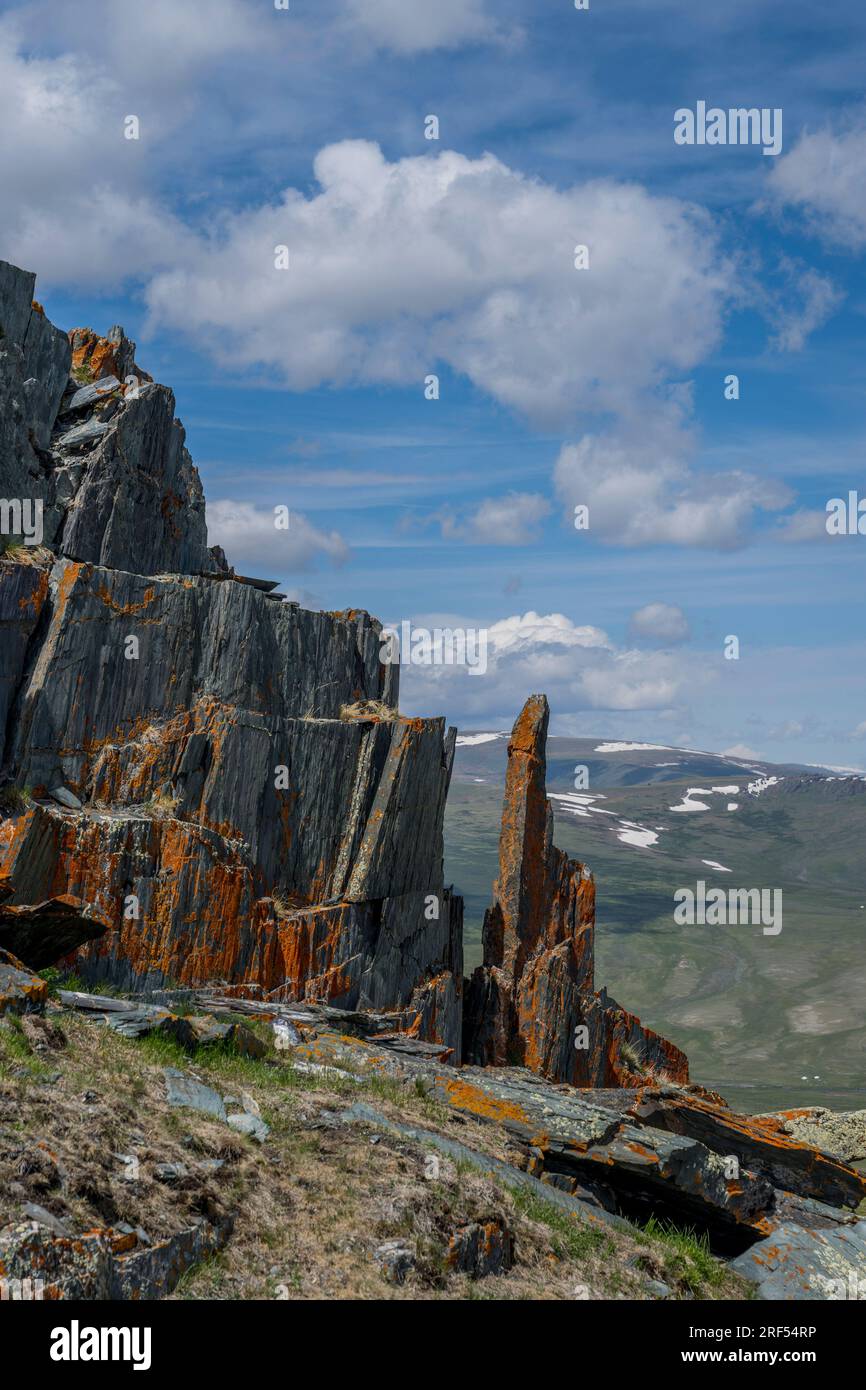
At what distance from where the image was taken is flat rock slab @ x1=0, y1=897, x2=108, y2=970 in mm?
21094

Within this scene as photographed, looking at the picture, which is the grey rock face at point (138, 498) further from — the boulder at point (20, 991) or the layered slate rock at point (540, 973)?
the boulder at point (20, 991)

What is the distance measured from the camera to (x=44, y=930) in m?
21.8

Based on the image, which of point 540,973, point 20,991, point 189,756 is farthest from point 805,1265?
point 540,973

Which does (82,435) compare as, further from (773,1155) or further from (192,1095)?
(773,1155)

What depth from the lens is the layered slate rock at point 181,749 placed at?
91.6 ft

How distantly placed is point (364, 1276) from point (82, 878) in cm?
1608

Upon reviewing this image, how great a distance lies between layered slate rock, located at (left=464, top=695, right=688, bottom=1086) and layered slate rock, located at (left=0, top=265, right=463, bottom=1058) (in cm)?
287

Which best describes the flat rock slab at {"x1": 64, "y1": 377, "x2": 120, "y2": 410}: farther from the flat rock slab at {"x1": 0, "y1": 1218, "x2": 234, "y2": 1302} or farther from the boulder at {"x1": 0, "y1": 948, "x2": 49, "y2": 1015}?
the flat rock slab at {"x1": 0, "y1": 1218, "x2": 234, "y2": 1302}

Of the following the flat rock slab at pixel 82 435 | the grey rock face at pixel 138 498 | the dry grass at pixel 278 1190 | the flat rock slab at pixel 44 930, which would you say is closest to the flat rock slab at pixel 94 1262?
the dry grass at pixel 278 1190

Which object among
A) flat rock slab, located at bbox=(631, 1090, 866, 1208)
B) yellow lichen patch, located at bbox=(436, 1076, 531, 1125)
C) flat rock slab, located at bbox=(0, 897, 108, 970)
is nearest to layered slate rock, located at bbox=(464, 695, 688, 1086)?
flat rock slab, located at bbox=(631, 1090, 866, 1208)

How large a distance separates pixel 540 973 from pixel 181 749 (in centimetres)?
1573

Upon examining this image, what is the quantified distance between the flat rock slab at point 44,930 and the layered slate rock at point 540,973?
17199 millimetres

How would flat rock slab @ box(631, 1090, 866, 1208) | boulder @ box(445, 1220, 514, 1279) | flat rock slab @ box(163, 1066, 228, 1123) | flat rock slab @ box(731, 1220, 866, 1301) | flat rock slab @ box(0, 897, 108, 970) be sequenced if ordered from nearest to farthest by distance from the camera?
boulder @ box(445, 1220, 514, 1279)
flat rock slab @ box(163, 1066, 228, 1123)
flat rock slab @ box(731, 1220, 866, 1301)
flat rock slab @ box(0, 897, 108, 970)
flat rock slab @ box(631, 1090, 866, 1208)
